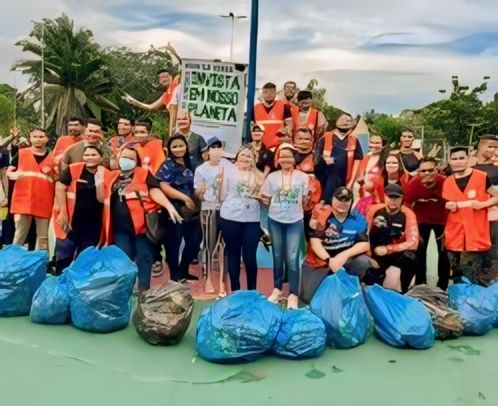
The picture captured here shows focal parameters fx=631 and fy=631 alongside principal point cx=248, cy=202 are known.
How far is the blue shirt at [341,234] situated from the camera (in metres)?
4.61

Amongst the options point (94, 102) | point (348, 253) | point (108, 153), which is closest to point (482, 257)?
point (348, 253)

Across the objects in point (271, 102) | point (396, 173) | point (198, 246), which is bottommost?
point (198, 246)

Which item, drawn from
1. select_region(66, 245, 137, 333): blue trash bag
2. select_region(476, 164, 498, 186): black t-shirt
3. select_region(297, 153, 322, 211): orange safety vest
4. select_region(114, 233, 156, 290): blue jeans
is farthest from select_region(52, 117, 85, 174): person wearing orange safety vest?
select_region(476, 164, 498, 186): black t-shirt

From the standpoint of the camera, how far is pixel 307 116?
6.40 m

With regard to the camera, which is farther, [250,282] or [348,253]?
[250,282]

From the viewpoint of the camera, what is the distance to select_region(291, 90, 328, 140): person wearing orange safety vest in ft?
20.8

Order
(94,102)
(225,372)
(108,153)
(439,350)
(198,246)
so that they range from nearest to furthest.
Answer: (225,372), (439,350), (198,246), (108,153), (94,102)

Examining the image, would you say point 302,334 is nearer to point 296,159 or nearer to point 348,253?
point 348,253

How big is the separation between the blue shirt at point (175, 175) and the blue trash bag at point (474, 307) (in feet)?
7.10

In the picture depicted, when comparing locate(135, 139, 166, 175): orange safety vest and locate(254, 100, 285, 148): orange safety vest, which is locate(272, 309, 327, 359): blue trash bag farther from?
locate(254, 100, 285, 148): orange safety vest

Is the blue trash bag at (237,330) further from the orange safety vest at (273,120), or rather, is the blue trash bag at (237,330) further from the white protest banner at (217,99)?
the orange safety vest at (273,120)

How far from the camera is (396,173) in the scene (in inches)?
223

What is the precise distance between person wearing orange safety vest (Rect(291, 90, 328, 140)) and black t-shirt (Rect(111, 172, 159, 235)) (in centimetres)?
190

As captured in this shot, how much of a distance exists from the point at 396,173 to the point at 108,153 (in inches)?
105
